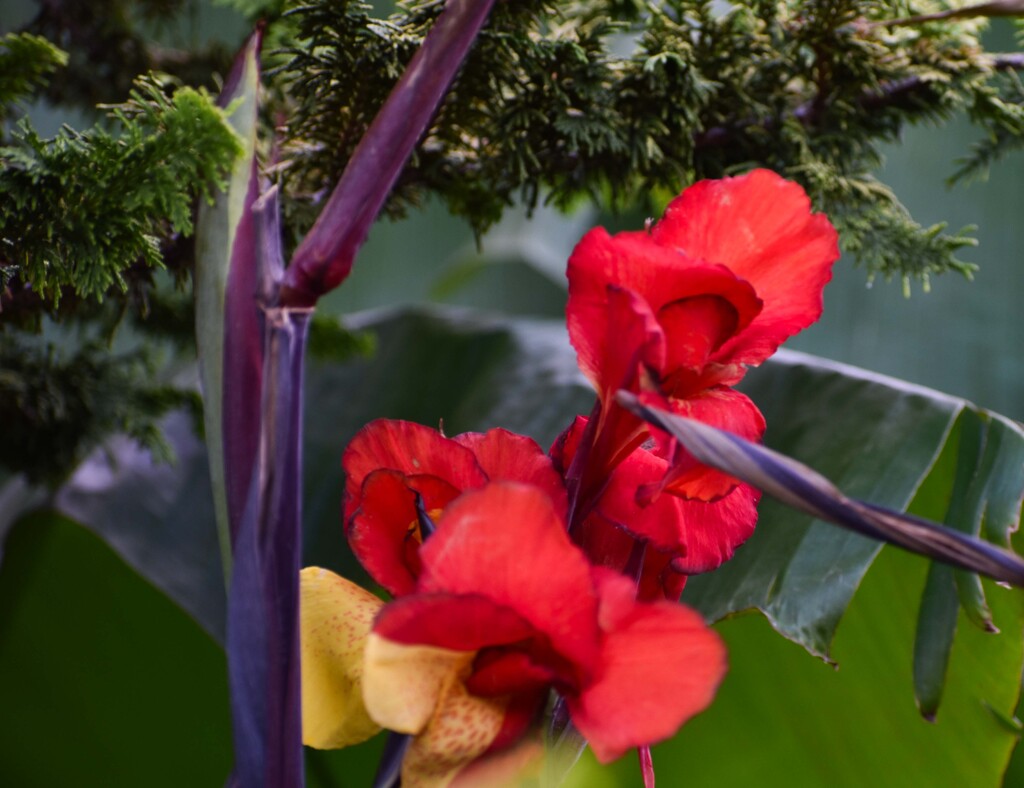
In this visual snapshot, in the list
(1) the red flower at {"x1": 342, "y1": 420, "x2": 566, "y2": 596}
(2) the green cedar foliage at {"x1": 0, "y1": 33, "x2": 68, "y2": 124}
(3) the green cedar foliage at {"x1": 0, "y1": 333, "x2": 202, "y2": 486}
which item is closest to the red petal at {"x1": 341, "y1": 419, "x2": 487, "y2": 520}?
(1) the red flower at {"x1": 342, "y1": 420, "x2": 566, "y2": 596}

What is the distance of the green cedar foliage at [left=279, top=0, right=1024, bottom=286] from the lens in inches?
12.8

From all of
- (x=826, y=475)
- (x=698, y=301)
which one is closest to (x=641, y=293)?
(x=698, y=301)

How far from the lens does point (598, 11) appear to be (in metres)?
0.40

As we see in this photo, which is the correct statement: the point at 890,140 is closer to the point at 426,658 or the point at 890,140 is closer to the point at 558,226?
the point at 426,658

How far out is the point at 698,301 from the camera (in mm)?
205

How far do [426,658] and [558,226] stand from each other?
30.9 inches

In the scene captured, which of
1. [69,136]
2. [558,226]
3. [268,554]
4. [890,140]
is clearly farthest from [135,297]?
[558,226]

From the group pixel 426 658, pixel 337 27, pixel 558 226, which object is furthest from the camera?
pixel 558 226

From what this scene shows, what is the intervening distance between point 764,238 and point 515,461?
8 cm

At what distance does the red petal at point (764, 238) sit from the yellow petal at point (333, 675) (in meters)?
0.11

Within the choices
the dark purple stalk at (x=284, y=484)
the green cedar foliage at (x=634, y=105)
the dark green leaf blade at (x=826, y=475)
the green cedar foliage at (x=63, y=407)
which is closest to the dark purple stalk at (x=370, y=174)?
the dark purple stalk at (x=284, y=484)

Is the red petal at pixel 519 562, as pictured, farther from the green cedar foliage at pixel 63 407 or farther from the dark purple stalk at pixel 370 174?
the green cedar foliage at pixel 63 407

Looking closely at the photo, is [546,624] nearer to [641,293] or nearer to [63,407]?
[641,293]

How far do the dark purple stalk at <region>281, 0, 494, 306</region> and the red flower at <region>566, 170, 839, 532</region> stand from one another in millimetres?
49
